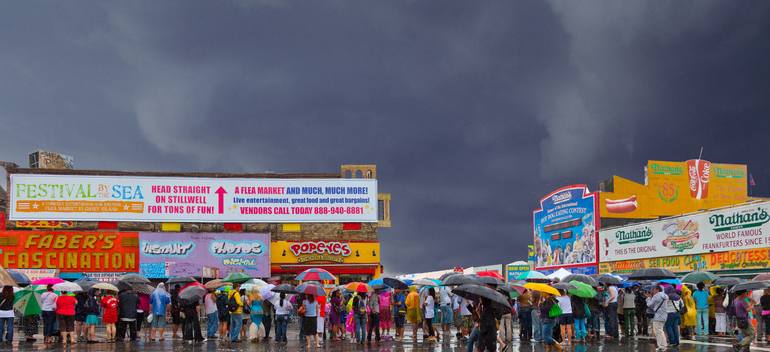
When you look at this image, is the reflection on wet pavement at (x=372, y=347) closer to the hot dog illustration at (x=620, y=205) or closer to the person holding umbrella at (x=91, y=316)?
the person holding umbrella at (x=91, y=316)

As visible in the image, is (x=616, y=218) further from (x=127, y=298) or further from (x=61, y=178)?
(x=127, y=298)

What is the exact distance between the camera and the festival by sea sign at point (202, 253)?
44281mm

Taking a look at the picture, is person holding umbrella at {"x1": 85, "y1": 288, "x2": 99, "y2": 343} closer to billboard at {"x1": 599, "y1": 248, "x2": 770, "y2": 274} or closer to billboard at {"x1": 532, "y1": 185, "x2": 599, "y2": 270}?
billboard at {"x1": 599, "y1": 248, "x2": 770, "y2": 274}

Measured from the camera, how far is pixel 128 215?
4616cm

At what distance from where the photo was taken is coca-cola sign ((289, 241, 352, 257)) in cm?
4659

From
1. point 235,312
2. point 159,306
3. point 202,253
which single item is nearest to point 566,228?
point 202,253

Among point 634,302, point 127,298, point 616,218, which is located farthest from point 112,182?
point 616,218

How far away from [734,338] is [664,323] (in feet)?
15.3

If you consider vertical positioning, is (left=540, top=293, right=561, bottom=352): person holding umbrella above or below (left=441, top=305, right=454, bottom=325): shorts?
above

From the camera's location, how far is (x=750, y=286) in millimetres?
19203

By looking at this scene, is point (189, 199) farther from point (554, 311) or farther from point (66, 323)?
point (554, 311)

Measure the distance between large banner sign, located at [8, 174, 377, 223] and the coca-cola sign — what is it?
5.06 ft

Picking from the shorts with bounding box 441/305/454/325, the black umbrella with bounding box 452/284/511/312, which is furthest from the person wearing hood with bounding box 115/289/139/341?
the black umbrella with bounding box 452/284/511/312

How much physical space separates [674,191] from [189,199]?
40.3m
